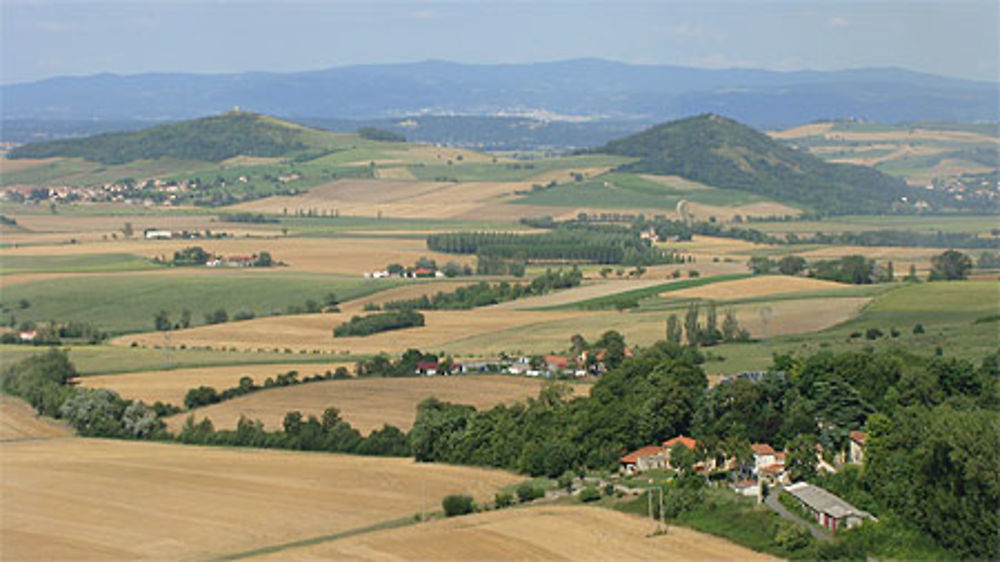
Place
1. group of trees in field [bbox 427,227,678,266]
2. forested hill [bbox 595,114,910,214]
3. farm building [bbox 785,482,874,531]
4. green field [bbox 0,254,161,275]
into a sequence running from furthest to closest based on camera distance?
forested hill [bbox 595,114,910,214]
group of trees in field [bbox 427,227,678,266]
green field [bbox 0,254,161,275]
farm building [bbox 785,482,874,531]

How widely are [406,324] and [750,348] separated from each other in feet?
66.3

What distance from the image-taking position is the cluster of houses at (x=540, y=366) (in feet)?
212

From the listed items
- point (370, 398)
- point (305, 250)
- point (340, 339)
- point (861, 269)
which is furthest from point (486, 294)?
point (370, 398)

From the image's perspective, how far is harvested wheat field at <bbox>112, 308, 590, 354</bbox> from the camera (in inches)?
2945

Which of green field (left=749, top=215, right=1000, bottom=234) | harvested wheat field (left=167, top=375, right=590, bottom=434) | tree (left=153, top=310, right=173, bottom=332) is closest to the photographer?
harvested wheat field (left=167, top=375, right=590, bottom=434)

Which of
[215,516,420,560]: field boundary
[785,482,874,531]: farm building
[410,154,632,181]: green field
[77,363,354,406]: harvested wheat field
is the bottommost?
[215,516,420,560]: field boundary

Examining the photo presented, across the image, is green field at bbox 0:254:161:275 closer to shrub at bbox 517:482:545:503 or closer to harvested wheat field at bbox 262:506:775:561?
shrub at bbox 517:482:545:503

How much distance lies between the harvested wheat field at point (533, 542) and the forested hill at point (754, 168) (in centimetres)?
11917

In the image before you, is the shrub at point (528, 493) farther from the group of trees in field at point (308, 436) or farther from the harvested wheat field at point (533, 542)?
the group of trees in field at point (308, 436)

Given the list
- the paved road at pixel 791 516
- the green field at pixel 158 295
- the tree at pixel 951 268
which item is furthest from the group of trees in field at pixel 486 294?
the paved road at pixel 791 516

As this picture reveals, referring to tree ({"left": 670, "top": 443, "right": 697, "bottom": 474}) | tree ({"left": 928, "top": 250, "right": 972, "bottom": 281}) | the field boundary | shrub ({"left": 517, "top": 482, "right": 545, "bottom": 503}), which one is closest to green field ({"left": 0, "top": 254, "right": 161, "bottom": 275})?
tree ({"left": 928, "top": 250, "right": 972, "bottom": 281})

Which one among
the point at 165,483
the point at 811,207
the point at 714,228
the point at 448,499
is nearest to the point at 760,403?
the point at 448,499

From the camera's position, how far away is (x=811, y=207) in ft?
522

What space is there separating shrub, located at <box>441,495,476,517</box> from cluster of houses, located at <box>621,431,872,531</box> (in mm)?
6764
